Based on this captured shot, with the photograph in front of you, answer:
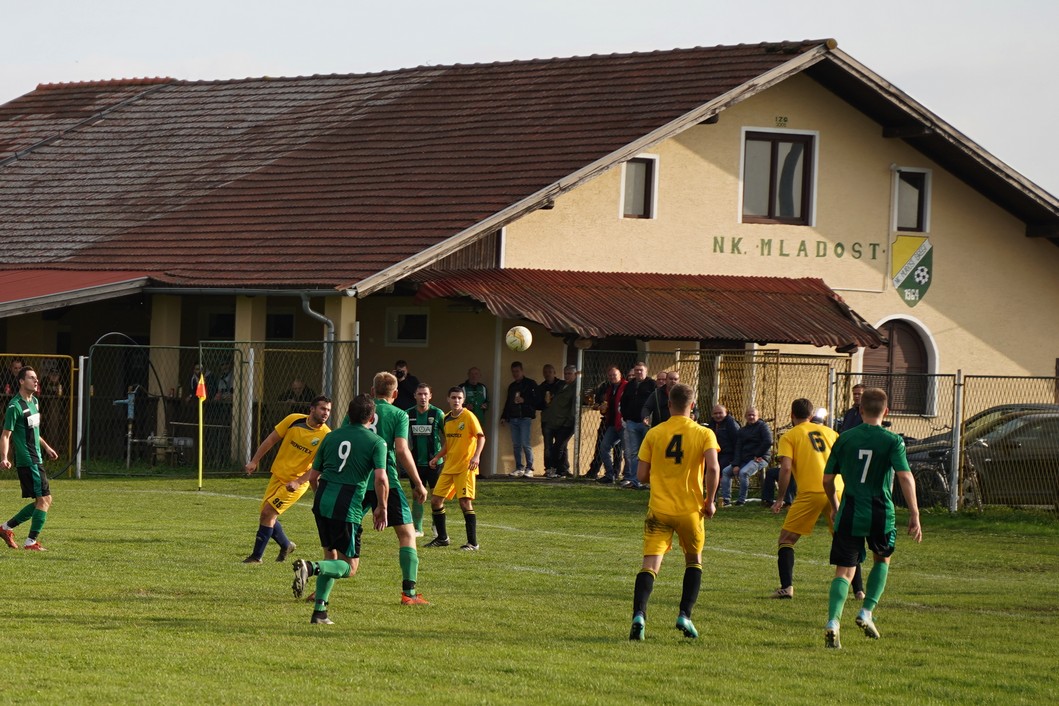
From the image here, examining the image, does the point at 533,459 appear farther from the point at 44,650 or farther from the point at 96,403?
the point at 44,650

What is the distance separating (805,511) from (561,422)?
12.9 meters

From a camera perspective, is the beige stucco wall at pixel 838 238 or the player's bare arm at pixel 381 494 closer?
the player's bare arm at pixel 381 494

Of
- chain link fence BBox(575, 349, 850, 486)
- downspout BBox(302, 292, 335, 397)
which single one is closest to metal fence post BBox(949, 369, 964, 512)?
chain link fence BBox(575, 349, 850, 486)

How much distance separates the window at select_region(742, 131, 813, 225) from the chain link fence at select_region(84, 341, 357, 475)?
809 cm

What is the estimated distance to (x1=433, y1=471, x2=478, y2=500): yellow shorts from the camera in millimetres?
17516

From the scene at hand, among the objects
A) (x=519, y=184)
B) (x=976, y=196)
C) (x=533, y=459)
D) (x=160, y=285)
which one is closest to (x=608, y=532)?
(x=533, y=459)

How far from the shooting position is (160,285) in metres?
28.5

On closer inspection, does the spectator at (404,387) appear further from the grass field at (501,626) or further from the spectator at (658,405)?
the grass field at (501,626)

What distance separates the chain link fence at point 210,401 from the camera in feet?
87.7

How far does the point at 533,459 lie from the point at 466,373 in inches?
72.5

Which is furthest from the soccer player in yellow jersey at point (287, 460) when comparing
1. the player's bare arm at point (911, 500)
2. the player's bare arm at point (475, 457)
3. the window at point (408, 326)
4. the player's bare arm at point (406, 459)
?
the window at point (408, 326)

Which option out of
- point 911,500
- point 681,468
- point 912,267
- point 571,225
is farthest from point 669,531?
point 912,267

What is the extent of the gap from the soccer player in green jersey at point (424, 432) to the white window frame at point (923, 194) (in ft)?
47.8

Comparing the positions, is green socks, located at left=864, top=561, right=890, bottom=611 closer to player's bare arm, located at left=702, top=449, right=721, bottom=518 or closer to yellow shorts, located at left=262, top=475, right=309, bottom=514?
player's bare arm, located at left=702, top=449, right=721, bottom=518
